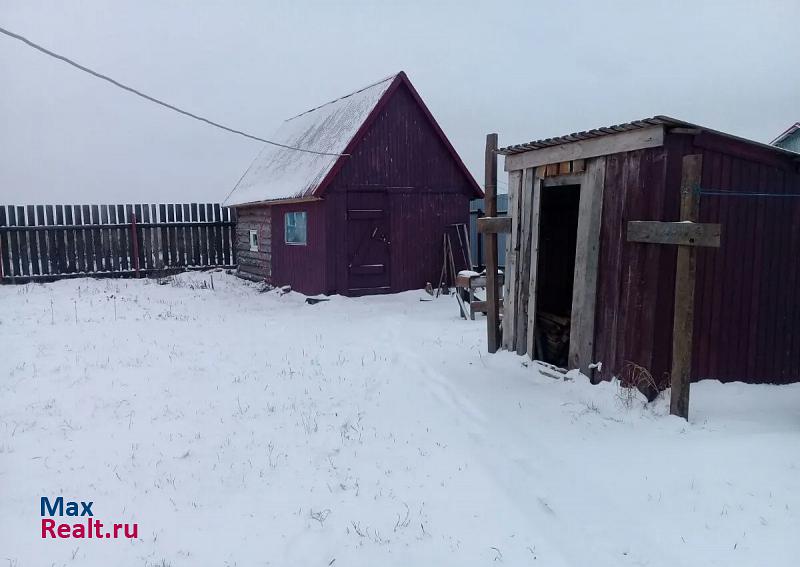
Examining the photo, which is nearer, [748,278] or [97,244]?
[748,278]

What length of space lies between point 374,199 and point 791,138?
1364cm

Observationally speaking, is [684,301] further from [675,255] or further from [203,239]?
[203,239]

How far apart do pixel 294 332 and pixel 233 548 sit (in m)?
6.56

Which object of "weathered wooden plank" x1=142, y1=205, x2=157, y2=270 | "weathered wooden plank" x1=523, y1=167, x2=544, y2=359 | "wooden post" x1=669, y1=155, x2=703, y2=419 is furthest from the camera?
"weathered wooden plank" x1=142, y1=205, x2=157, y2=270

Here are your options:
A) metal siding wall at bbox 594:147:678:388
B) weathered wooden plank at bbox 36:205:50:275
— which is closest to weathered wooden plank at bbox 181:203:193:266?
weathered wooden plank at bbox 36:205:50:275

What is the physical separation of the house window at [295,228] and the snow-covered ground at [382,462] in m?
6.38

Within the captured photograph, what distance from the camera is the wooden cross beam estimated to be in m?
4.98

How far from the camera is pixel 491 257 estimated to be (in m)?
7.95

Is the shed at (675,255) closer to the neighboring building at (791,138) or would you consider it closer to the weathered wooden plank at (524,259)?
the weathered wooden plank at (524,259)

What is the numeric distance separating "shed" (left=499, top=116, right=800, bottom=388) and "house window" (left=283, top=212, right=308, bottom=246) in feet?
28.2

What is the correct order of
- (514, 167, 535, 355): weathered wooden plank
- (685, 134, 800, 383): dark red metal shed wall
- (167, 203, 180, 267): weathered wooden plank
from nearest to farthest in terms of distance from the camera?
1. (685, 134, 800, 383): dark red metal shed wall
2. (514, 167, 535, 355): weathered wooden plank
3. (167, 203, 180, 267): weathered wooden plank

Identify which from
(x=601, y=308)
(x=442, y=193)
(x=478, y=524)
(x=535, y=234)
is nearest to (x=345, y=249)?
(x=442, y=193)

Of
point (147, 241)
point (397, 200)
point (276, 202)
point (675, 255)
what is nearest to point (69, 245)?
point (147, 241)

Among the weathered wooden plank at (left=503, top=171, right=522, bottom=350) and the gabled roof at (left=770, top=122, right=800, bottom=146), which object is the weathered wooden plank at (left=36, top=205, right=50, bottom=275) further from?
the gabled roof at (left=770, top=122, right=800, bottom=146)
